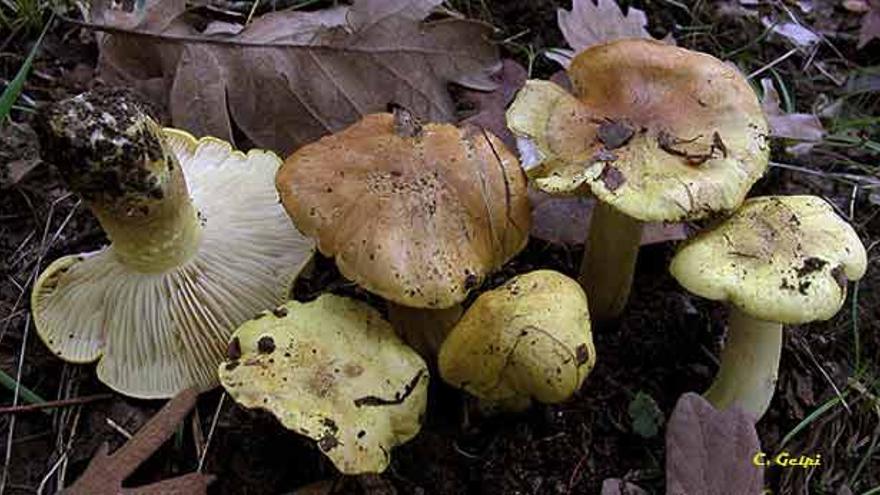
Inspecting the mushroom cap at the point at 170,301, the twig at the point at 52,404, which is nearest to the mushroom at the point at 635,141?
the mushroom cap at the point at 170,301

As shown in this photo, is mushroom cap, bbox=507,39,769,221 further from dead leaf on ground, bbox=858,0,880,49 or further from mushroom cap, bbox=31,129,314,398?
dead leaf on ground, bbox=858,0,880,49

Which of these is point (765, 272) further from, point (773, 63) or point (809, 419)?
point (773, 63)

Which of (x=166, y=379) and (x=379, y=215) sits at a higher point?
(x=379, y=215)

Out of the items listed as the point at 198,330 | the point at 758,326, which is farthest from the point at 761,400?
the point at 198,330

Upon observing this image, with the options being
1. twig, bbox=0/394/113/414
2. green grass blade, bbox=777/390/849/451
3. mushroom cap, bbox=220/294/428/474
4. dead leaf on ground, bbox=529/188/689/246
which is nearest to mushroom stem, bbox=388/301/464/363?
mushroom cap, bbox=220/294/428/474

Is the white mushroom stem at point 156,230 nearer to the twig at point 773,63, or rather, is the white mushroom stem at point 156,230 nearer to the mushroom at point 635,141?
the mushroom at point 635,141

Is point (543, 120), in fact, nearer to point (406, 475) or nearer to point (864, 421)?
point (406, 475)
